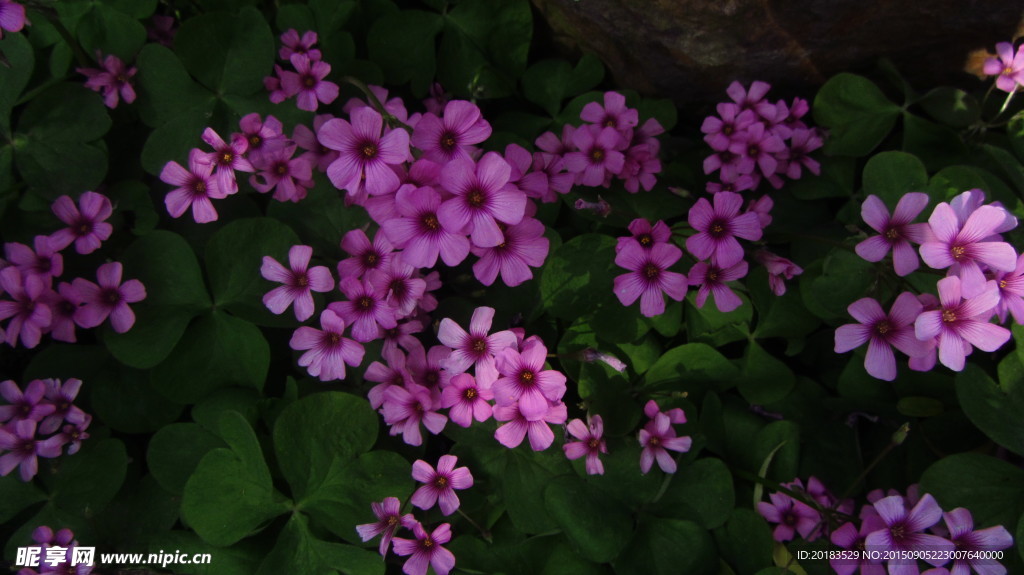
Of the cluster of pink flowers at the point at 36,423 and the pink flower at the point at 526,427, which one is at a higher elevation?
the pink flower at the point at 526,427

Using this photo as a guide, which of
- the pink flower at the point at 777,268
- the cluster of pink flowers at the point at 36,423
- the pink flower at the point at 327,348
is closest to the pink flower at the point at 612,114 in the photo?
the pink flower at the point at 777,268

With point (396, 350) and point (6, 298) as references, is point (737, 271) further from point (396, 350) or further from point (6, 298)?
point (6, 298)

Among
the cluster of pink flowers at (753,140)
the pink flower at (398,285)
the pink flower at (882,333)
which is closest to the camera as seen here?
the pink flower at (882,333)

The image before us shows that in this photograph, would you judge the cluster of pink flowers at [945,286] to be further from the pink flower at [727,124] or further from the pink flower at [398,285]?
the pink flower at [398,285]

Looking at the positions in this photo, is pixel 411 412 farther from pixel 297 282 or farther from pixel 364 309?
pixel 297 282

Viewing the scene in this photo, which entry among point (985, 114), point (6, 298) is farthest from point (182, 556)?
point (985, 114)

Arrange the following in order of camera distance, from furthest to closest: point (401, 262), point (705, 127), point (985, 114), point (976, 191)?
point (985, 114), point (705, 127), point (401, 262), point (976, 191)
